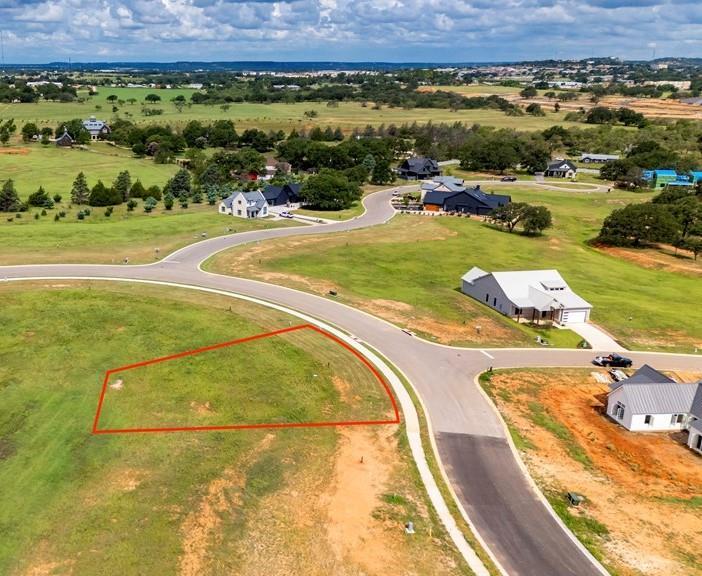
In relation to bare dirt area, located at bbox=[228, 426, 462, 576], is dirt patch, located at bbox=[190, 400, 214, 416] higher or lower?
lower

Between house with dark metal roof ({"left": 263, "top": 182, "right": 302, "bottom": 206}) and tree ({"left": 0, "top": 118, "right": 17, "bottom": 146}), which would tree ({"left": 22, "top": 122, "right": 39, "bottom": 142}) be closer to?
tree ({"left": 0, "top": 118, "right": 17, "bottom": 146})

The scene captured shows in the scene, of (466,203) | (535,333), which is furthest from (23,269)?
(466,203)

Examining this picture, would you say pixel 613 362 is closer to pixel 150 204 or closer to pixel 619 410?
pixel 619 410

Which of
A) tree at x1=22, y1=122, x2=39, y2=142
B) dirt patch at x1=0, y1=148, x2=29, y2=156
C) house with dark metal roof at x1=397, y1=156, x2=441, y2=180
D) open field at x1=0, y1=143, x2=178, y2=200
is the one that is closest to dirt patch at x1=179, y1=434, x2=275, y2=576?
open field at x1=0, y1=143, x2=178, y2=200

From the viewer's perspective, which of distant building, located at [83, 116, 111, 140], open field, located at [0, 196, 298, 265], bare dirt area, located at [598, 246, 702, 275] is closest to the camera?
open field, located at [0, 196, 298, 265]

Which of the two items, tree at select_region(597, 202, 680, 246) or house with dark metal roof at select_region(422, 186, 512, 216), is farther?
house with dark metal roof at select_region(422, 186, 512, 216)

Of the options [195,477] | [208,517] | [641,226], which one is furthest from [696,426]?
[641,226]
